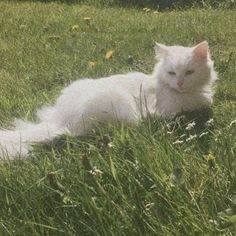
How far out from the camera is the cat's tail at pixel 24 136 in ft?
10.1

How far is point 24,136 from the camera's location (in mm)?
3418

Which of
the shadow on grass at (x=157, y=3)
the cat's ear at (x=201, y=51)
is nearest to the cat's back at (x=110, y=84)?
the cat's ear at (x=201, y=51)

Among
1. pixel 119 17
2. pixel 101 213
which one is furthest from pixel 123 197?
pixel 119 17

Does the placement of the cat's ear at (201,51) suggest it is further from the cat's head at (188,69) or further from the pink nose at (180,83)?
the pink nose at (180,83)

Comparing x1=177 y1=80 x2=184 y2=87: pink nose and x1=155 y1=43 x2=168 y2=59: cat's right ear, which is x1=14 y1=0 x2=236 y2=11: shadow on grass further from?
x1=177 y1=80 x2=184 y2=87: pink nose

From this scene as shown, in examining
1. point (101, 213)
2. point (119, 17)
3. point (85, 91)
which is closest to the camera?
point (101, 213)

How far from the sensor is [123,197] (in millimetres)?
2441

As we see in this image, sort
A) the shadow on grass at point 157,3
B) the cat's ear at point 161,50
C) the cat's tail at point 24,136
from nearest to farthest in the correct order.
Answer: the cat's tail at point 24,136 → the cat's ear at point 161,50 → the shadow on grass at point 157,3

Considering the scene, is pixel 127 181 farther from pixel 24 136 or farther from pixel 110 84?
pixel 110 84

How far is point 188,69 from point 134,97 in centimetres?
41

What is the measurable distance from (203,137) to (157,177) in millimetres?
710

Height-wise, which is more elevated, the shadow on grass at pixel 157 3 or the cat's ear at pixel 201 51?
the cat's ear at pixel 201 51

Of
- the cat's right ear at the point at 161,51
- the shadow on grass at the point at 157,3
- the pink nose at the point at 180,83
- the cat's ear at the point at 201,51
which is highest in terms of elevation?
the cat's ear at the point at 201,51

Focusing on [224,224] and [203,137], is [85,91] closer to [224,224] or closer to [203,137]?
[203,137]
